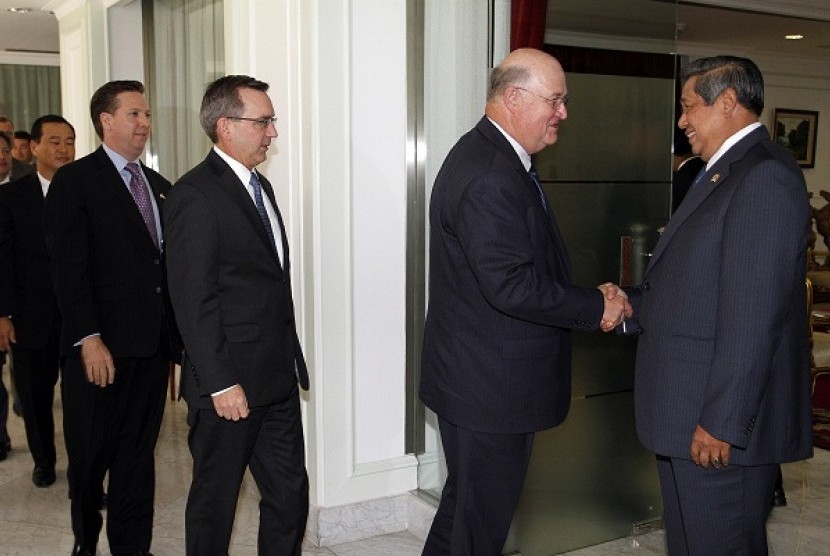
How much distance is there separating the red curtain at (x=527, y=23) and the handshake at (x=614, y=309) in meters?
1.02

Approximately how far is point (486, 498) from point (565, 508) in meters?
1.08

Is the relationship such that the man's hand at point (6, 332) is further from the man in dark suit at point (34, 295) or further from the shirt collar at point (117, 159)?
the shirt collar at point (117, 159)

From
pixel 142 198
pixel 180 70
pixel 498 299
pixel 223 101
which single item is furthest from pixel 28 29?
pixel 498 299

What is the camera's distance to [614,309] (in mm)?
2514

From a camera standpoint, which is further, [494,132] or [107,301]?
[107,301]

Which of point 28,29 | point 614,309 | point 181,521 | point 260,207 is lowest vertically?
point 181,521

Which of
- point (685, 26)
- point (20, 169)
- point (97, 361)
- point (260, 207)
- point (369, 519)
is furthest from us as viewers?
point (685, 26)

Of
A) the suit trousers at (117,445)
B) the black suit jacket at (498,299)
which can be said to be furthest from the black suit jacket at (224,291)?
the suit trousers at (117,445)

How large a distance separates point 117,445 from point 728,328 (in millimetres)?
2217

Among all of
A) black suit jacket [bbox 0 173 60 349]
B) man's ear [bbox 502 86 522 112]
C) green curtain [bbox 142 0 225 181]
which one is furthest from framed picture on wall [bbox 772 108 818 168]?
man's ear [bbox 502 86 522 112]

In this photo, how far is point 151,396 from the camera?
3293 millimetres

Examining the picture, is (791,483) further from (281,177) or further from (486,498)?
(281,177)

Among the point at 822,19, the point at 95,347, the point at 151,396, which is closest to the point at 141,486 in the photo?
the point at 151,396

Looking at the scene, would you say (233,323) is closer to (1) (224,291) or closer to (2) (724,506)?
(1) (224,291)
